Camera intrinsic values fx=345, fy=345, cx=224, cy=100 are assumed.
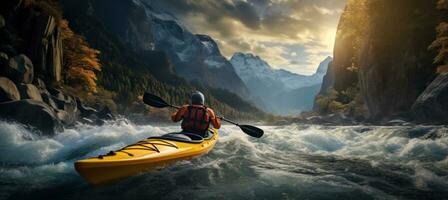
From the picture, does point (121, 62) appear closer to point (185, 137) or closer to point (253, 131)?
point (253, 131)

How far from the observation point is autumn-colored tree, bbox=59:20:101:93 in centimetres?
2541

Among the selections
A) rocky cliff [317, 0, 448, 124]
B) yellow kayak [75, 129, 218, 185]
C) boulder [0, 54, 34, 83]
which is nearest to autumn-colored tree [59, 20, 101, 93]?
boulder [0, 54, 34, 83]

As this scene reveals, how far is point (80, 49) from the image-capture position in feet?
Result: 86.0

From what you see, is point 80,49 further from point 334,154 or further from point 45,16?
point 334,154

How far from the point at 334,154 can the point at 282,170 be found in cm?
378

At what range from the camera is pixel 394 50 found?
2733 cm

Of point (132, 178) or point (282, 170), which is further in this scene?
point (282, 170)

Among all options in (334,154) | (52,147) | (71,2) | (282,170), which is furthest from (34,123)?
(71,2)

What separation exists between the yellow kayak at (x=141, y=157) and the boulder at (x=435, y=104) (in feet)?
45.9

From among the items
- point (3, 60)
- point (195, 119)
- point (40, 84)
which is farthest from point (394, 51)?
point (3, 60)

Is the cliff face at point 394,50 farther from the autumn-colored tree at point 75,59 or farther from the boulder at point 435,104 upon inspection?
the autumn-colored tree at point 75,59

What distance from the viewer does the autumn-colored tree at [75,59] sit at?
25406 mm

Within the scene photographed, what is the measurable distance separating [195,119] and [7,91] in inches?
393

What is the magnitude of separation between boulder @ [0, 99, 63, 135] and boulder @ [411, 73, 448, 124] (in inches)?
713
